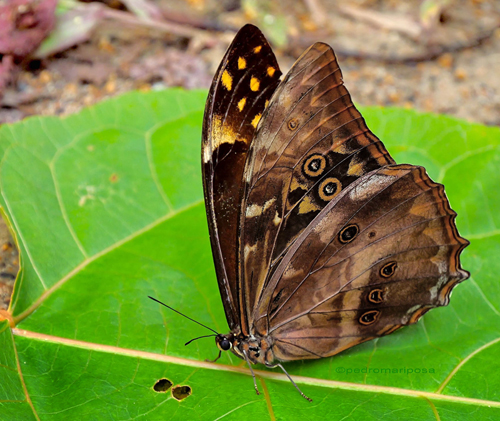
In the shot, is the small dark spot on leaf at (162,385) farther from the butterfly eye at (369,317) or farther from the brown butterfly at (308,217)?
the butterfly eye at (369,317)

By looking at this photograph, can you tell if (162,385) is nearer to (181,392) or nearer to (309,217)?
(181,392)

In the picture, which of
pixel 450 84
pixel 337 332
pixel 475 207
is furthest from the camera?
pixel 450 84

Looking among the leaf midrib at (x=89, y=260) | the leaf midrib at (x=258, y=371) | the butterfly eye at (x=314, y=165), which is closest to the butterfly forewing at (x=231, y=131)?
the butterfly eye at (x=314, y=165)

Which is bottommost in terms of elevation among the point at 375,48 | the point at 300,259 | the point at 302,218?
the point at 300,259

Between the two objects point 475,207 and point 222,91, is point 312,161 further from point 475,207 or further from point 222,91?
point 475,207

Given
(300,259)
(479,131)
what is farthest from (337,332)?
(479,131)

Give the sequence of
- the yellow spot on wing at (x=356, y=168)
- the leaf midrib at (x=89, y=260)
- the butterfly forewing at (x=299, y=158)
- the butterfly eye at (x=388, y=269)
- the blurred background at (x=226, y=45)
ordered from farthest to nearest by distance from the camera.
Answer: the blurred background at (x=226, y=45)
the leaf midrib at (x=89, y=260)
the butterfly eye at (x=388, y=269)
the yellow spot on wing at (x=356, y=168)
the butterfly forewing at (x=299, y=158)

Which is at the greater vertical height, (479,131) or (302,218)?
(479,131)
